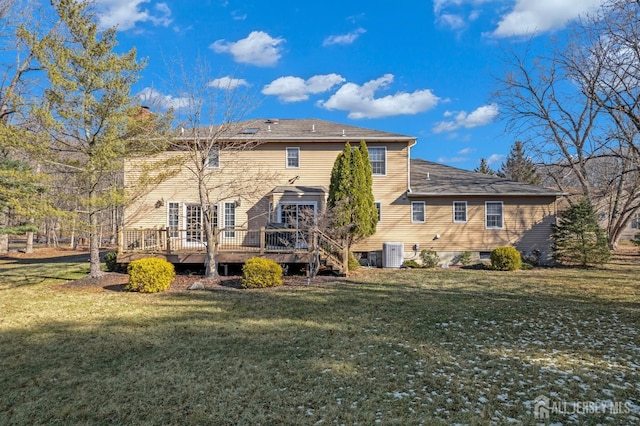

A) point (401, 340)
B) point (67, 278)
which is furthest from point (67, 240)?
point (401, 340)

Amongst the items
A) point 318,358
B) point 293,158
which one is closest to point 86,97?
point 293,158

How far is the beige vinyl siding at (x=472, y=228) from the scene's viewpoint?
647 inches

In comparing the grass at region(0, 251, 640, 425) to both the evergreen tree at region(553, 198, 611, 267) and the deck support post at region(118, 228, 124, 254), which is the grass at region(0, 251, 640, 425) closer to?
the deck support post at region(118, 228, 124, 254)

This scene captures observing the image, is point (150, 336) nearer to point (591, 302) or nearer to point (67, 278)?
point (67, 278)

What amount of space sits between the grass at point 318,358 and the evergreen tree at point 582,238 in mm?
6261

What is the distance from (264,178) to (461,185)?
30.0ft

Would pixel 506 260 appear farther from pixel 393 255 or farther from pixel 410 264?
pixel 393 255

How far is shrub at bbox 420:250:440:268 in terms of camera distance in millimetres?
15742

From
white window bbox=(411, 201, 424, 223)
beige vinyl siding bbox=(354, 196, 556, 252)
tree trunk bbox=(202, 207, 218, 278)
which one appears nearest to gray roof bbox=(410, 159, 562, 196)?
beige vinyl siding bbox=(354, 196, 556, 252)

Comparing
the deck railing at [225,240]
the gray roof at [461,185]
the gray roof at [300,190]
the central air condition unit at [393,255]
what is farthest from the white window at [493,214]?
the deck railing at [225,240]

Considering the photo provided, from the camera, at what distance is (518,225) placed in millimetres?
16531

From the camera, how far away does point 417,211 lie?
1656 centimetres

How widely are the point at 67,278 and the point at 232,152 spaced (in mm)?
7647

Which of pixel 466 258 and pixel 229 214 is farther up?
pixel 229 214
